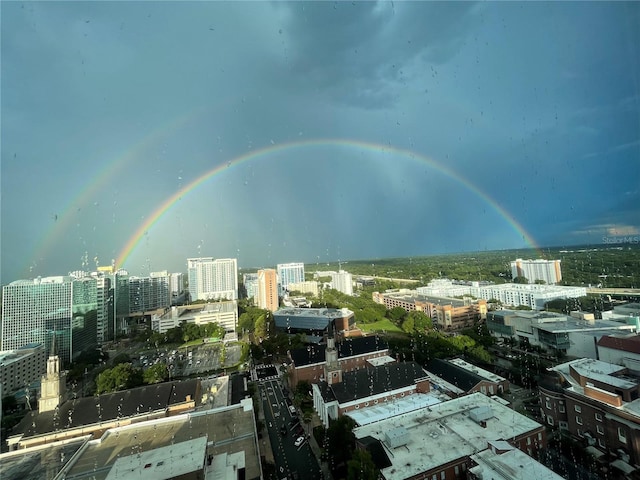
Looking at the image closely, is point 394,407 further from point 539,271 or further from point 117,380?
point 539,271

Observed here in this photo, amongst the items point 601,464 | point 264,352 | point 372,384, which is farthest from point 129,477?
point 264,352

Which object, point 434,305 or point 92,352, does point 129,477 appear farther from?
point 434,305

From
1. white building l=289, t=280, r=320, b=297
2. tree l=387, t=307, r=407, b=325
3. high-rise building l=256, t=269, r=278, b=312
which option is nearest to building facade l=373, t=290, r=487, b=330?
tree l=387, t=307, r=407, b=325

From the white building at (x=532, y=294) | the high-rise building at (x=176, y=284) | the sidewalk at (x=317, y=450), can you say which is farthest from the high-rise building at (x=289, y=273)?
the sidewalk at (x=317, y=450)

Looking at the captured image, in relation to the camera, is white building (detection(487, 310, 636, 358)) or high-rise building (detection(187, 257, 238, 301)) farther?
high-rise building (detection(187, 257, 238, 301))

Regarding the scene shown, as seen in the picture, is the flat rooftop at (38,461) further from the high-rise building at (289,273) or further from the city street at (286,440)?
the high-rise building at (289,273)

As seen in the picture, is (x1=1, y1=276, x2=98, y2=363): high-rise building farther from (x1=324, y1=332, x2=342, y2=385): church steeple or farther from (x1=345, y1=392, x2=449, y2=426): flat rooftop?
(x1=345, y1=392, x2=449, y2=426): flat rooftop

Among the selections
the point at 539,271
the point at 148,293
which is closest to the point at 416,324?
the point at 539,271
